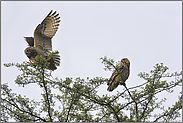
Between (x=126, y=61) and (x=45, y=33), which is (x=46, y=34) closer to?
(x=45, y=33)

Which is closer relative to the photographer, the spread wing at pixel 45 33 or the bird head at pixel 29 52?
the bird head at pixel 29 52

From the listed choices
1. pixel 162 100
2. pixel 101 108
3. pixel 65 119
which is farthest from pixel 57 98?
pixel 162 100

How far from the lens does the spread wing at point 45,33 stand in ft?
24.0

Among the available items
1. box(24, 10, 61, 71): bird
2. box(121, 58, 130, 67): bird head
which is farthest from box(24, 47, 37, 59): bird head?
box(121, 58, 130, 67): bird head

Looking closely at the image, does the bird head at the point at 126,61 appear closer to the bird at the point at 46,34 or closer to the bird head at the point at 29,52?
the bird at the point at 46,34

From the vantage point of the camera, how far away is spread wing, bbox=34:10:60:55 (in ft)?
24.0

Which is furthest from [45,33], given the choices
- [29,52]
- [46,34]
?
[29,52]

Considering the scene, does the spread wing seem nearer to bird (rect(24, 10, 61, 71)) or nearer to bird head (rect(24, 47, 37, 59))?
bird (rect(24, 10, 61, 71))

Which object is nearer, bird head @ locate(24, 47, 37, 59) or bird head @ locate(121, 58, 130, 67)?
bird head @ locate(121, 58, 130, 67)

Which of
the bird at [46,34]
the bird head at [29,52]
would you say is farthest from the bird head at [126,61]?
the bird head at [29,52]

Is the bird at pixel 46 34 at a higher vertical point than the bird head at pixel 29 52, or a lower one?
higher

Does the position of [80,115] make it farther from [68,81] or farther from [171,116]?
[171,116]

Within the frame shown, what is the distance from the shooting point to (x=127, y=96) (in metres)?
5.01

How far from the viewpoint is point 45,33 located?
7363 mm
